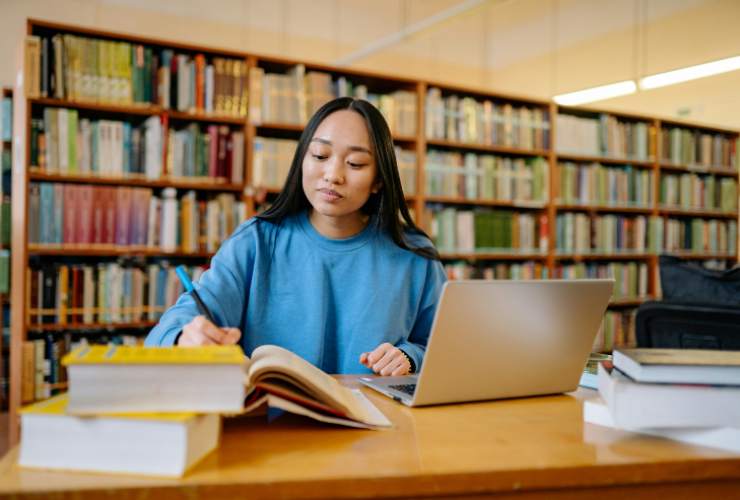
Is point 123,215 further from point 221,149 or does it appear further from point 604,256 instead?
point 604,256

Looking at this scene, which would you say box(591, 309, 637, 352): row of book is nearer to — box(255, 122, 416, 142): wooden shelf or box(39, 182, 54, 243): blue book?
box(255, 122, 416, 142): wooden shelf

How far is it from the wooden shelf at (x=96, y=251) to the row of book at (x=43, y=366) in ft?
1.32

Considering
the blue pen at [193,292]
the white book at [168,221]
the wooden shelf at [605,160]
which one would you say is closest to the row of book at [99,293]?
the white book at [168,221]

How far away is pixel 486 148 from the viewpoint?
4.54 m

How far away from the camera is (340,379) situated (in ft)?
4.18

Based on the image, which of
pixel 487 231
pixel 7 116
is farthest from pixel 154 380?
pixel 7 116

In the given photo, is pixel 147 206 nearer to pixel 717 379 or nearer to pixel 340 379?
pixel 340 379

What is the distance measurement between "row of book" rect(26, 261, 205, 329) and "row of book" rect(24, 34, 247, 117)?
0.84 meters

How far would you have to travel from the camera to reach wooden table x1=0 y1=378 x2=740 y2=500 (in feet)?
2.17

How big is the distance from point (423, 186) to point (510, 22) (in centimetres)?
362

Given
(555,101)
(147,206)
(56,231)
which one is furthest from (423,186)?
(56,231)

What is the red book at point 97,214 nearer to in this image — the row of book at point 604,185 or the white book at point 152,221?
the white book at point 152,221

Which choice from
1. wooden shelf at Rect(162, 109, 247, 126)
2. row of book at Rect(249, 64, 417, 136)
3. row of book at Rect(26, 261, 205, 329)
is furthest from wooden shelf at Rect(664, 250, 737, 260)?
row of book at Rect(26, 261, 205, 329)

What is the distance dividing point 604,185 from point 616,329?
1.12m
